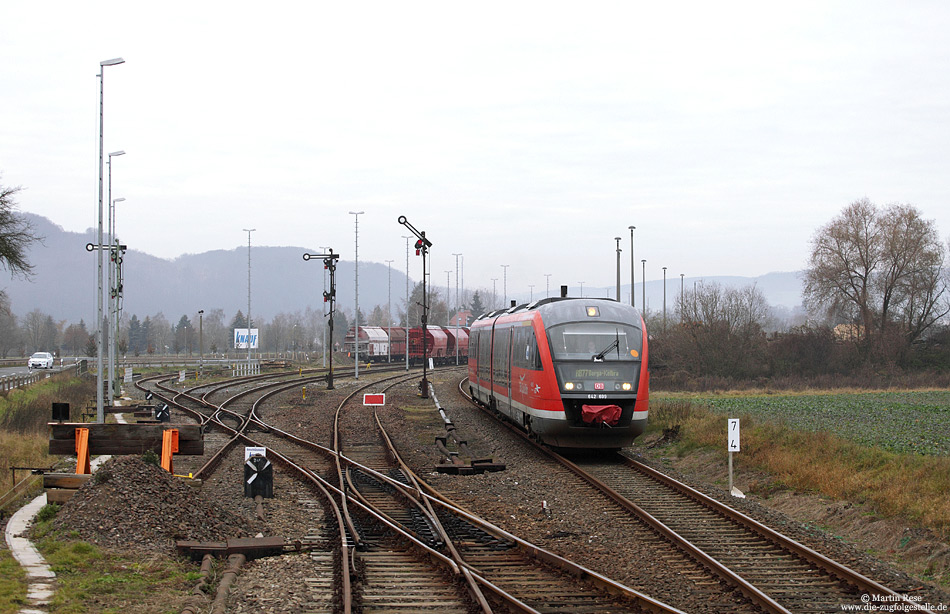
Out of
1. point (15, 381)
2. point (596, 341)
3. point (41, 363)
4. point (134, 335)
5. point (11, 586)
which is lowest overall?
point (11, 586)

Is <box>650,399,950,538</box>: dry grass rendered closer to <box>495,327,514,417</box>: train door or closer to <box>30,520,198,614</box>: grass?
<box>495,327,514,417</box>: train door

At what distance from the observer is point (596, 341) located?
16953 millimetres

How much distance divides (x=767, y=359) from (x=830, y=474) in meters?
40.5

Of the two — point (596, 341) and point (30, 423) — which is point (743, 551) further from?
point (30, 423)

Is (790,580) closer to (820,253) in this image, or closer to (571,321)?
(571,321)

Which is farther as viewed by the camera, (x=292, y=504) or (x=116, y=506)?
(x=292, y=504)

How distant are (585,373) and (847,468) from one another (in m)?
5.15

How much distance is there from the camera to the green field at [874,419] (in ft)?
56.0

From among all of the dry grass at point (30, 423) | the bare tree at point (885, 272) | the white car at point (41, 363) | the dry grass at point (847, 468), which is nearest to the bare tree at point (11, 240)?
the dry grass at point (30, 423)

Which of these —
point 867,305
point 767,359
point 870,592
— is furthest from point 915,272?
point 870,592

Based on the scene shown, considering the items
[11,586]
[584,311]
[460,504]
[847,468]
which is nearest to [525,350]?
[584,311]

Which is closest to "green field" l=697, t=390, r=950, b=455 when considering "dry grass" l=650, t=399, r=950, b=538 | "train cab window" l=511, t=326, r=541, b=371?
"dry grass" l=650, t=399, r=950, b=538

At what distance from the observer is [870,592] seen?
805cm

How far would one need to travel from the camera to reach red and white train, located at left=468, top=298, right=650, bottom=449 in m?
16.4
